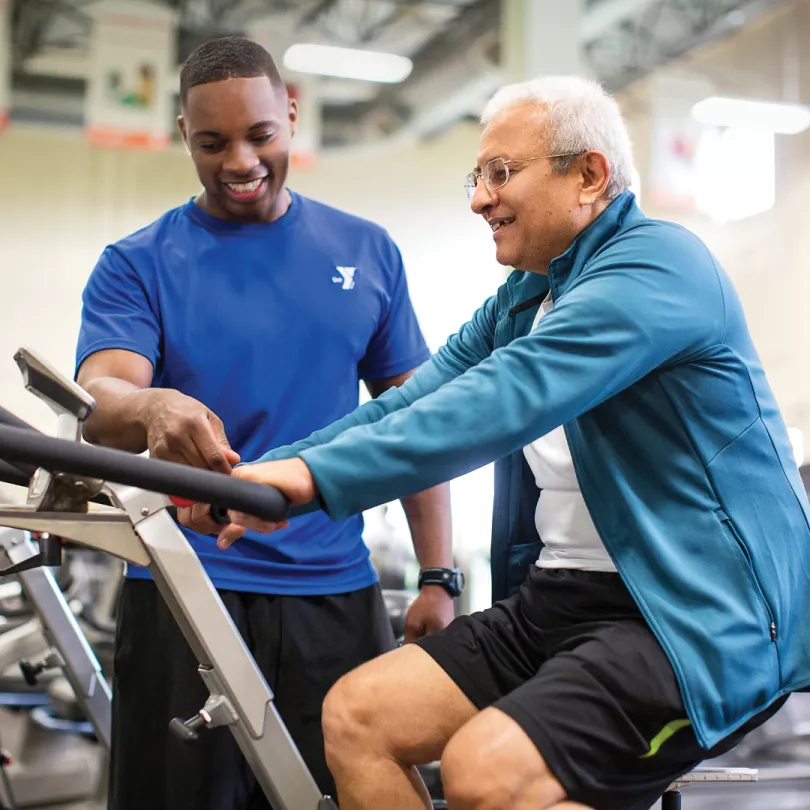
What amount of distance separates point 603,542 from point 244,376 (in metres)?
0.89

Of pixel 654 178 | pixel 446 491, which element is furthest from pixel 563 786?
pixel 654 178

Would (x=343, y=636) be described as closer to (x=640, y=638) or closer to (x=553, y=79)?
(x=640, y=638)

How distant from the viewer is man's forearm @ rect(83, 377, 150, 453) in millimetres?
1754

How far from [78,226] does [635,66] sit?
516cm

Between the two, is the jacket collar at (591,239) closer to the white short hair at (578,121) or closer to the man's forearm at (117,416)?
the white short hair at (578,121)

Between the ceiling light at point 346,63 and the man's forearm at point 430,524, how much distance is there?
6.53m

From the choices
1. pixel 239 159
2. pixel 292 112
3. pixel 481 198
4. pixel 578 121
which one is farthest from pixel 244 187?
pixel 578 121

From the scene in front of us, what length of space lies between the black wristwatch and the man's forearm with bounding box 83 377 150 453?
0.70m

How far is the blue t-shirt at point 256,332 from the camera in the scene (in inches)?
82.1

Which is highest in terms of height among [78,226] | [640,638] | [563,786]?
[78,226]

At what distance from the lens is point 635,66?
909 centimetres

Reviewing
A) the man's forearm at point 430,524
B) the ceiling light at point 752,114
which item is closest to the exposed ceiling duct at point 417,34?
the ceiling light at point 752,114

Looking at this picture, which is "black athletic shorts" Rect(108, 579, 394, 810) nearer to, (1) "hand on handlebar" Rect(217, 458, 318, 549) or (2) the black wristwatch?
(2) the black wristwatch

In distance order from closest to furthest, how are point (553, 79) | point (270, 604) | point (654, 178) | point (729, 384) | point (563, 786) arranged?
point (563, 786), point (729, 384), point (553, 79), point (270, 604), point (654, 178)
